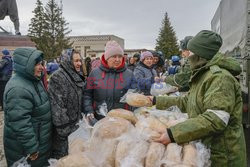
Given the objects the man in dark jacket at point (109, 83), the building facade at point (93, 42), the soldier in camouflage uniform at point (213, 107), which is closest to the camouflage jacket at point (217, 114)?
the soldier in camouflage uniform at point (213, 107)

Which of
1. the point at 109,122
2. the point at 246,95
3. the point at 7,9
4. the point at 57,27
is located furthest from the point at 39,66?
the point at 57,27

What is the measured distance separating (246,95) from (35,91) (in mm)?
3136

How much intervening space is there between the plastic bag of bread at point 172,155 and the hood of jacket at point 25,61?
1755 millimetres

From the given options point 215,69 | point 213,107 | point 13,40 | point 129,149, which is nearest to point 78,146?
point 129,149

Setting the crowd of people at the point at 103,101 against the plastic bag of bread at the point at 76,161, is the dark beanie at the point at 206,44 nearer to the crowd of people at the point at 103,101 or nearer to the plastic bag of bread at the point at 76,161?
the crowd of people at the point at 103,101

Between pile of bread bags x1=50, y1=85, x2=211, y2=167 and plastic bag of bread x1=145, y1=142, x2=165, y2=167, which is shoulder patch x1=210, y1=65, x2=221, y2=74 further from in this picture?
plastic bag of bread x1=145, y1=142, x2=165, y2=167

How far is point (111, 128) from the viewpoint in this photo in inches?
75.9

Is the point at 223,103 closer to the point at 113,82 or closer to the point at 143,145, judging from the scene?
the point at 143,145

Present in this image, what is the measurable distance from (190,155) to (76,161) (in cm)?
63

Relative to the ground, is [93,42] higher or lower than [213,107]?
lower

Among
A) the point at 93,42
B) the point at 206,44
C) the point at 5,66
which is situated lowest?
the point at 93,42

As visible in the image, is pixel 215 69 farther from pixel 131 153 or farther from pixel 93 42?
pixel 93 42

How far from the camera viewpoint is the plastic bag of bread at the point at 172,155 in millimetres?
1693

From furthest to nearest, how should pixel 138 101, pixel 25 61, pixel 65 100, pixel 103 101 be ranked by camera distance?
pixel 103 101 → pixel 65 100 → pixel 25 61 → pixel 138 101
